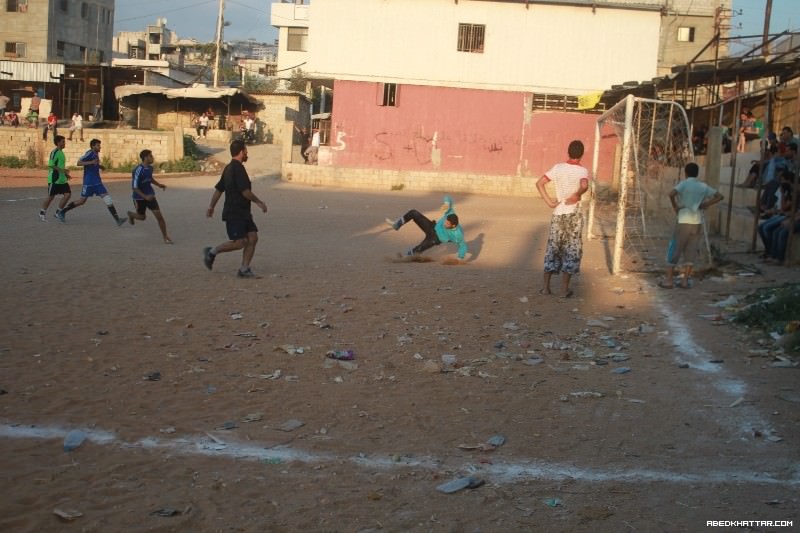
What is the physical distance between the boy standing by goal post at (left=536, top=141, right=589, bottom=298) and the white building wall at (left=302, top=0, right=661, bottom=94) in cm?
1984

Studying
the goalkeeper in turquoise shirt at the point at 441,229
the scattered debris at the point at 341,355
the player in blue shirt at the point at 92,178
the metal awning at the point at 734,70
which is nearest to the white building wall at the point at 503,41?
the metal awning at the point at 734,70

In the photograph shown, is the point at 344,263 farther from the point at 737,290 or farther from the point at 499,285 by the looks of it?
the point at 737,290

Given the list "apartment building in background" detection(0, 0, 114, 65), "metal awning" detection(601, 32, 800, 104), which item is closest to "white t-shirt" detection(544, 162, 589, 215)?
"metal awning" detection(601, 32, 800, 104)

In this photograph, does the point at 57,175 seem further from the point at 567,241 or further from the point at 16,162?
the point at 16,162

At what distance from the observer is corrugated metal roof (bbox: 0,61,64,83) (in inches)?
1574

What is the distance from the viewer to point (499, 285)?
31.7 ft

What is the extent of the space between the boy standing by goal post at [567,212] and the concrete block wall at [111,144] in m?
23.5

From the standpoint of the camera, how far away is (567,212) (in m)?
8.75

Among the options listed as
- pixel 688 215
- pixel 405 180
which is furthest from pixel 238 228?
pixel 405 180

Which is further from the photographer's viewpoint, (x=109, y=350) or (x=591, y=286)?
(x=591, y=286)

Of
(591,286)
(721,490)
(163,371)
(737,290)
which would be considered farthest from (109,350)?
(737,290)

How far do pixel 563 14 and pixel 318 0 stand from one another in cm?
846

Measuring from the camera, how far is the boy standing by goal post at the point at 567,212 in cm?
867

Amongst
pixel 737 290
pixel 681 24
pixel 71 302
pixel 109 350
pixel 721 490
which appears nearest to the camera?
pixel 721 490
